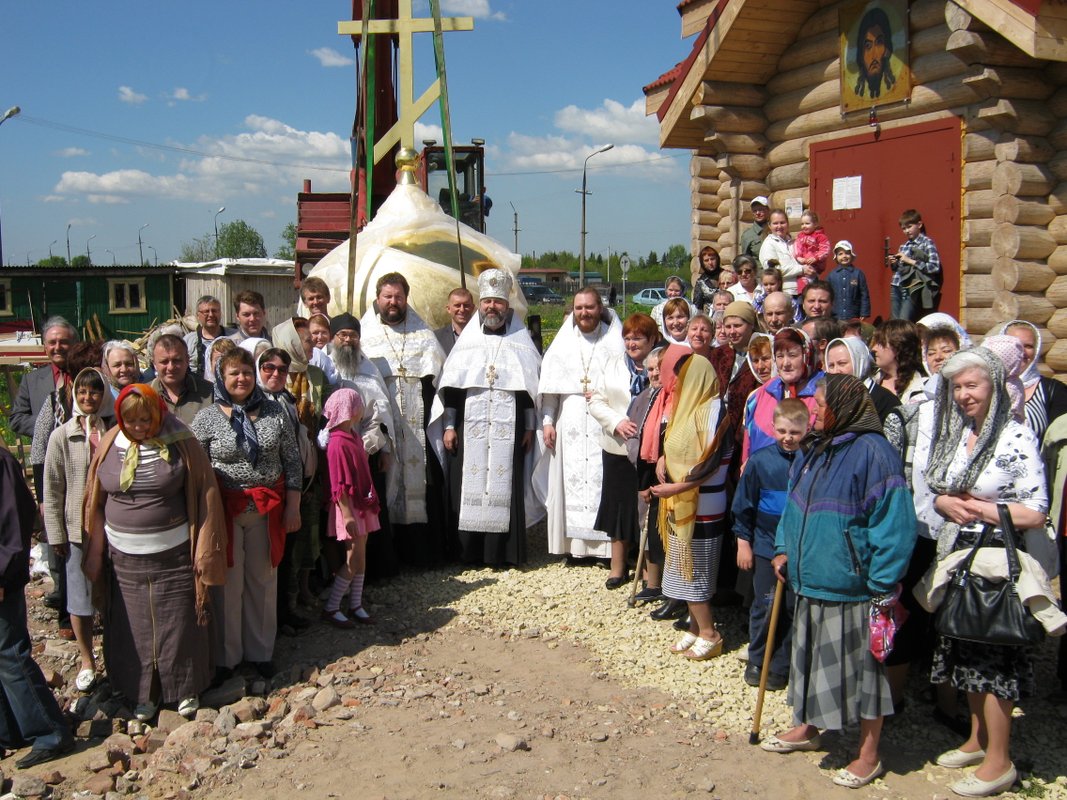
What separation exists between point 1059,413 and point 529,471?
3.47 metres

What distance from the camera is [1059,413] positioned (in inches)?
187

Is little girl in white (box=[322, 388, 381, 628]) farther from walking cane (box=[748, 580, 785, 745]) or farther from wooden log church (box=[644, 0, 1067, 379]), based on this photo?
wooden log church (box=[644, 0, 1067, 379])

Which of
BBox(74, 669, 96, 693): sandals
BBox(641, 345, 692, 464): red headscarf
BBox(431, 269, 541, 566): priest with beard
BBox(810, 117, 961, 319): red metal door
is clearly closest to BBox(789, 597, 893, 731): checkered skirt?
BBox(641, 345, 692, 464): red headscarf

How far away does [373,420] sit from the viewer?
6199 mm

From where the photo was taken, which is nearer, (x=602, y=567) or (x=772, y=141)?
(x=602, y=567)

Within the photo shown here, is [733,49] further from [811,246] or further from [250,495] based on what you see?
[250,495]

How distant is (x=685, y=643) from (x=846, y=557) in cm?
170

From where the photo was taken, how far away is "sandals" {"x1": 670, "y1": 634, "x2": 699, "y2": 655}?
5.19 m

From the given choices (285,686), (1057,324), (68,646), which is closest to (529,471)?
(285,686)

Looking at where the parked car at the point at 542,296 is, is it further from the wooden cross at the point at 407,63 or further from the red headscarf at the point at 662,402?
the red headscarf at the point at 662,402

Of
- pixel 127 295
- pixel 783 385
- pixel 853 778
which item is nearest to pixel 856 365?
pixel 783 385

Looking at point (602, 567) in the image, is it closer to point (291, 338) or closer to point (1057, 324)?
A: point (291, 338)

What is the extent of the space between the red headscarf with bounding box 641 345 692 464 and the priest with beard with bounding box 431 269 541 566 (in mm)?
1633

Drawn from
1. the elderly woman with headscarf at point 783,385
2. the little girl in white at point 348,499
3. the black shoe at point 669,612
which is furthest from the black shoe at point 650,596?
the little girl in white at point 348,499
